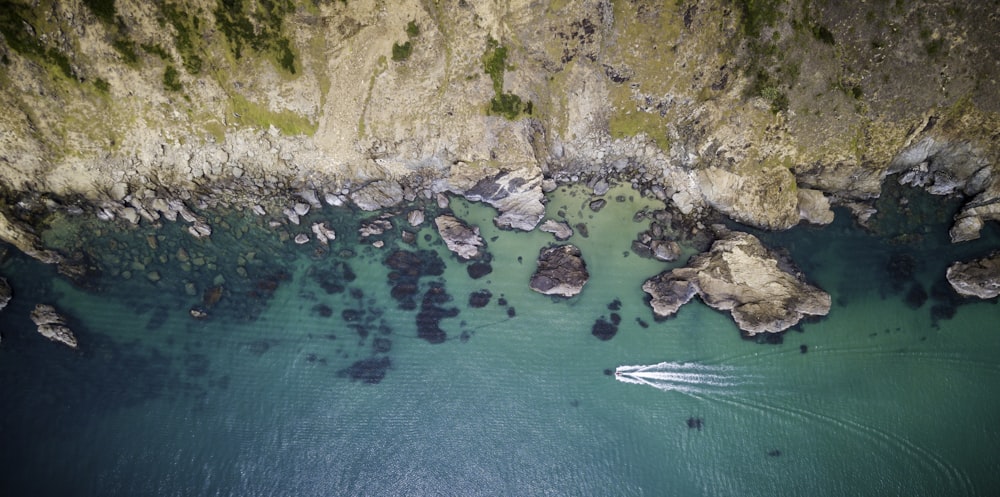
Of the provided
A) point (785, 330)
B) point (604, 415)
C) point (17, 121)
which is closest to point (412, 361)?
point (604, 415)

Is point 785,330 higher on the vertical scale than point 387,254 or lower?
lower

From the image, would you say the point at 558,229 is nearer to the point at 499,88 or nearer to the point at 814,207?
the point at 499,88

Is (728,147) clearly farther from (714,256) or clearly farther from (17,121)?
(17,121)

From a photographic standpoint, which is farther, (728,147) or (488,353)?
(728,147)

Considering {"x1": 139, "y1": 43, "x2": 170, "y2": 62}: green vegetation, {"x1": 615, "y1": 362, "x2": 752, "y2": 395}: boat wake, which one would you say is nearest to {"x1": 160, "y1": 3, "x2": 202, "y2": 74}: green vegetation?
{"x1": 139, "y1": 43, "x2": 170, "y2": 62}: green vegetation

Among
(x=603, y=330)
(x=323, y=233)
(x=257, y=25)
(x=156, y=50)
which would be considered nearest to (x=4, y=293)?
(x=156, y=50)
